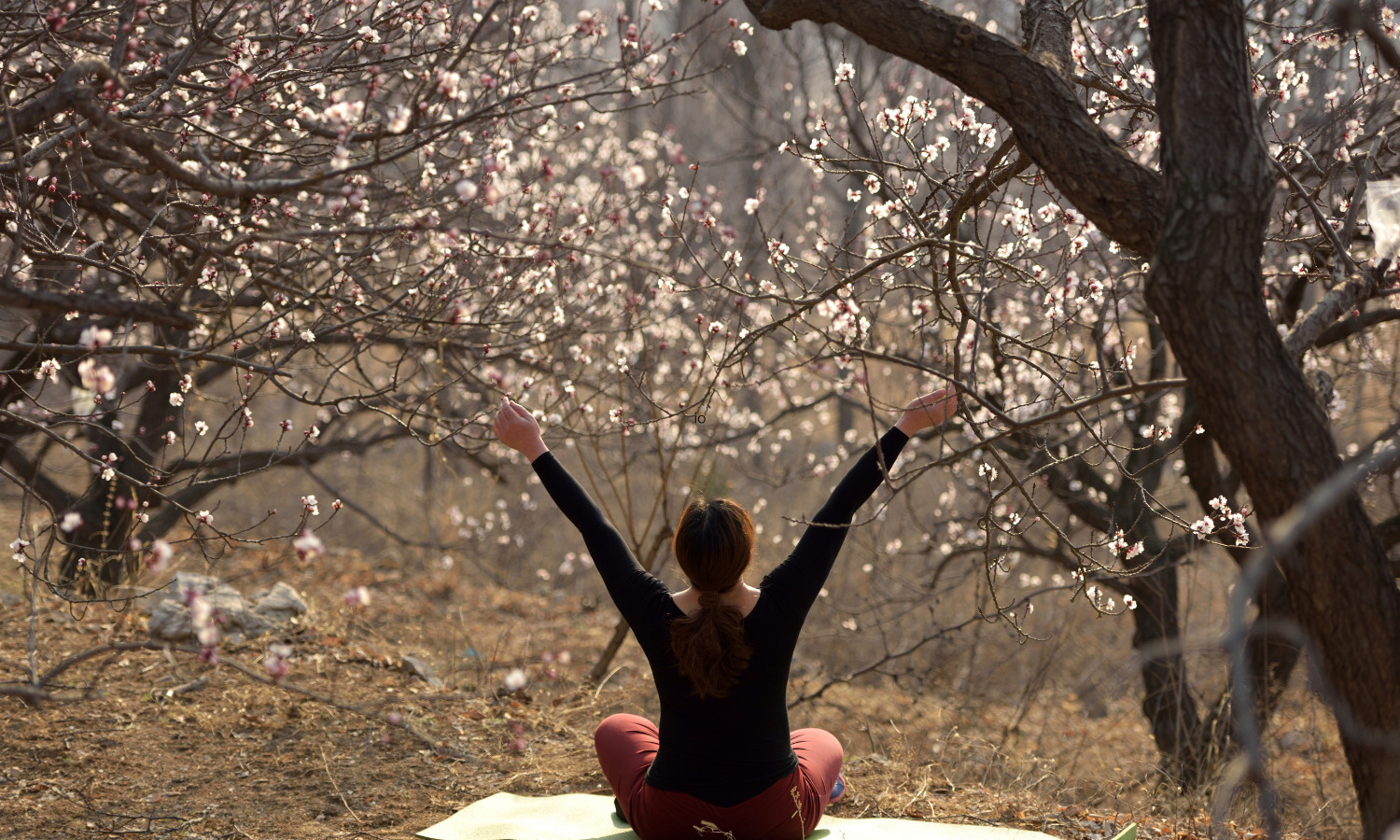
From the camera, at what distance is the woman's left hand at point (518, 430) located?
9.68 feet

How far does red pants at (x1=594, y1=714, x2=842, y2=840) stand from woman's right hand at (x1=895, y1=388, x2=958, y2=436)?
1.07 meters

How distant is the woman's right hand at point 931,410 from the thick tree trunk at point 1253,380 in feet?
2.33

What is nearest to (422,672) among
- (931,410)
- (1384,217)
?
(931,410)

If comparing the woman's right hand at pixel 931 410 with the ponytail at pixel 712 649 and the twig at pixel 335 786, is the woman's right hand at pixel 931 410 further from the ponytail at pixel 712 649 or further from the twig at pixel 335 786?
the twig at pixel 335 786

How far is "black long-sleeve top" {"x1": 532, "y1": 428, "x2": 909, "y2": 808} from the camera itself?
276cm

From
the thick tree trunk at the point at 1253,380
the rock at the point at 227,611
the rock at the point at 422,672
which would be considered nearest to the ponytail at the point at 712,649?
the thick tree trunk at the point at 1253,380

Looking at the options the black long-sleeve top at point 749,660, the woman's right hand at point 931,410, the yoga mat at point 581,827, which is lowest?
the yoga mat at point 581,827

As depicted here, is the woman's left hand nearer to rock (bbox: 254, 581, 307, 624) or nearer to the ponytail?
the ponytail

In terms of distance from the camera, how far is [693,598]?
2.83 m

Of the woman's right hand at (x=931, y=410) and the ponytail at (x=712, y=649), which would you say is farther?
the woman's right hand at (x=931, y=410)

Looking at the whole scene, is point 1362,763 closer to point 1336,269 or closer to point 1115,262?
point 1336,269

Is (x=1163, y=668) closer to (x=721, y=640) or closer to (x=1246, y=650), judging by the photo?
(x=1246, y=650)

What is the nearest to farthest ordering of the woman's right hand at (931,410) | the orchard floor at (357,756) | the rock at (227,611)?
the woman's right hand at (931,410) → the orchard floor at (357,756) → the rock at (227,611)

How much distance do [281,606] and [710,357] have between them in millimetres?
2715
